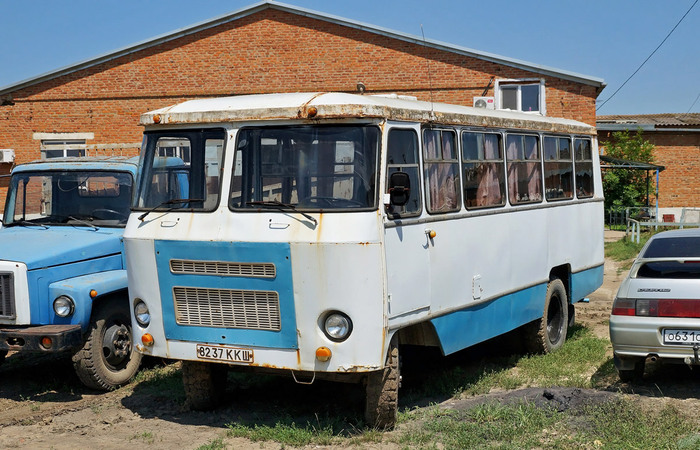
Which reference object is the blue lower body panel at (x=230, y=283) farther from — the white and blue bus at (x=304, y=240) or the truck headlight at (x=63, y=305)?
the truck headlight at (x=63, y=305)

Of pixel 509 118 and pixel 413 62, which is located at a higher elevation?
pixel 413 62

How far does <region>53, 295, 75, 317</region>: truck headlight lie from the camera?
8172mm

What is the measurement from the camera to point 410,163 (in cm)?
699

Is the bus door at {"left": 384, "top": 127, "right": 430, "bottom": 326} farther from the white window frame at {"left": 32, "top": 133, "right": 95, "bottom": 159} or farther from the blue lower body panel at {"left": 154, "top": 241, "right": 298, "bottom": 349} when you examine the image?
the white window frame at {"left": 32, "top": 133, "right": 95, "bottom": 159}

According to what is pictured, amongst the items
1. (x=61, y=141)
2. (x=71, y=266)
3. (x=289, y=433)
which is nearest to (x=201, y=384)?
(x=289, y=433)

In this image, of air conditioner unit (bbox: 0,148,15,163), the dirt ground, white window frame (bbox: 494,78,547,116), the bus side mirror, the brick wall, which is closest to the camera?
the bus side mirror

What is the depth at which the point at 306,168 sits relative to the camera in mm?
6582

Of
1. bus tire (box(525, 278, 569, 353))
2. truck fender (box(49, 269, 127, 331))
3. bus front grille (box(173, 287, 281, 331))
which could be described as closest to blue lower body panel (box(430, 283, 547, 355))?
bus tire (box(525, 278, 569, 353))

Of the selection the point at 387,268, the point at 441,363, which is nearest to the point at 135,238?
the point at 387,268

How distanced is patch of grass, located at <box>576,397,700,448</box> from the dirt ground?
286 millimetres

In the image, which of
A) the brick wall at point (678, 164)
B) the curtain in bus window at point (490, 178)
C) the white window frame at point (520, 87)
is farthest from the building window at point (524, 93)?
the curtain in bus window at point (490, 178)

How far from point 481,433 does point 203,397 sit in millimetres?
2556

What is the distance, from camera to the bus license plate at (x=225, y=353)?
21.8 feet

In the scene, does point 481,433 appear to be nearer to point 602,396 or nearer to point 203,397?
point 602,396
